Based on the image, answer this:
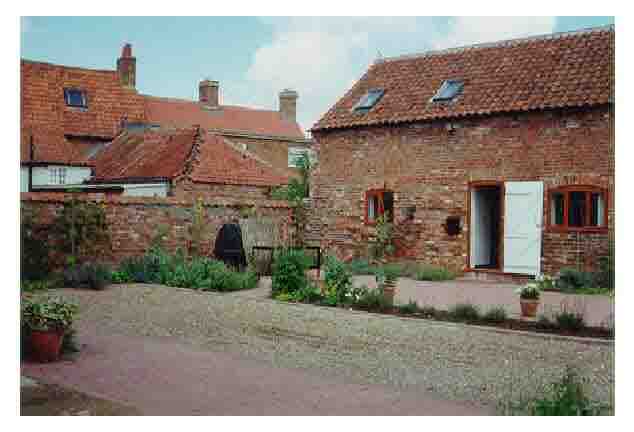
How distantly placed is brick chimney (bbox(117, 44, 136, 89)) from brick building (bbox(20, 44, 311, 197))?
5cm

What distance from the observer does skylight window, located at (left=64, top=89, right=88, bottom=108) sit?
110 ft

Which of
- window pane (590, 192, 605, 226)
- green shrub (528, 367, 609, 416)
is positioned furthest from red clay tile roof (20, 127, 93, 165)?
green shrub (528, 367, 609, 416)

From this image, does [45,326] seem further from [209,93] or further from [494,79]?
[209,93]

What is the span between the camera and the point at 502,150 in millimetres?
19781

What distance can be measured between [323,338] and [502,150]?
10.2 metres

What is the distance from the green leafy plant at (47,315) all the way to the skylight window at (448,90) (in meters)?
13.8

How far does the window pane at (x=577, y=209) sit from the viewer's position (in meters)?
18.5

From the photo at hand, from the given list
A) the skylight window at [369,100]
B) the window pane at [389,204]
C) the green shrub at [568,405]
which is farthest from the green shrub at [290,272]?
the green shrub at [568,405]

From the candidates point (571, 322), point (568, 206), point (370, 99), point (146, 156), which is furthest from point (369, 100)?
point (571, 322)

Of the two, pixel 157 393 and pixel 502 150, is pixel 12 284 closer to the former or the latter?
pixel 157 393

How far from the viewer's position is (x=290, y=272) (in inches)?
610

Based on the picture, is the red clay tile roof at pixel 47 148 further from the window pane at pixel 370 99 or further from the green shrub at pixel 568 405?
the green shrub at pixel 568 405

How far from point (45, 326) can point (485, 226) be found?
14.2 m
